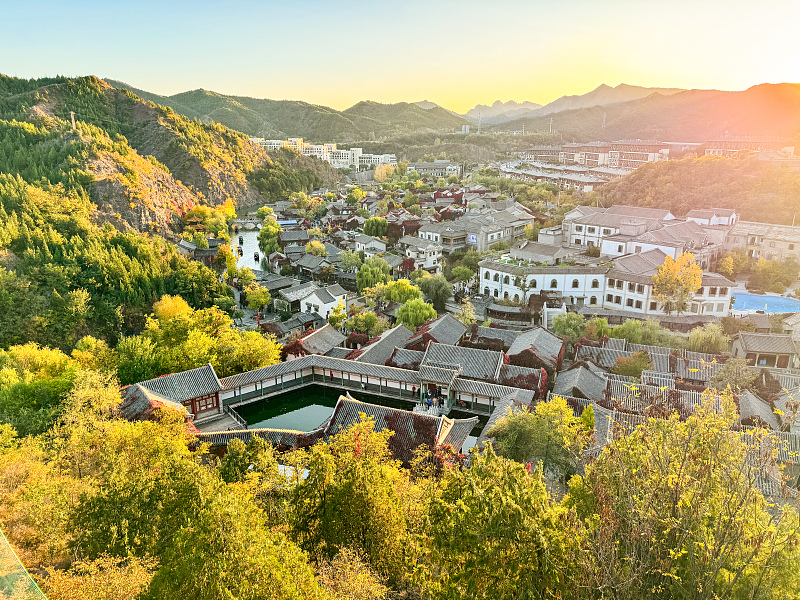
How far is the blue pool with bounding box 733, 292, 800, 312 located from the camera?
972 inches

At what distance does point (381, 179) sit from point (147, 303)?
5453 centimetres

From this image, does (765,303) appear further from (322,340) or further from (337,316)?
(322,340)

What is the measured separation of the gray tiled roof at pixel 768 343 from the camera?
19.2m

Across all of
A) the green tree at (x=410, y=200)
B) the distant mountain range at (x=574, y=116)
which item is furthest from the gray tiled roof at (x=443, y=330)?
the distant mountain range at (x=574, y=116)

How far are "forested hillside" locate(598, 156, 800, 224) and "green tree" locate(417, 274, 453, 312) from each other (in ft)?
76.2

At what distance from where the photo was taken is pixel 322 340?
73.2 ft

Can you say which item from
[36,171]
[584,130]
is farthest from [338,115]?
[36,171]

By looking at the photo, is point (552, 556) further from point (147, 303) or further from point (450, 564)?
point (147, 303)

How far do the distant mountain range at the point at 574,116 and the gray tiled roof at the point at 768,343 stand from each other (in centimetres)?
6948

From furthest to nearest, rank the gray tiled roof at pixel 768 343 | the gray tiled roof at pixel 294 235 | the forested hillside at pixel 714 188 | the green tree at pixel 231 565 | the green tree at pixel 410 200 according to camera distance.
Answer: the green tree at pixel 410 200, the gray tiled roof at pixel 294 235, the forested hillside at pixel 714 188, the gray tiled roof at pixel 768 343, the green tree at pixel 231 565

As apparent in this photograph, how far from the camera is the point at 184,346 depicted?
19109 millimetres

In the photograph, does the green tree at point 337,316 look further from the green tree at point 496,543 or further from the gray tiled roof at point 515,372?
the green tree at point 496,543

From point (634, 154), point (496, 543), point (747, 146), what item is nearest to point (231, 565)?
point (496, 543)

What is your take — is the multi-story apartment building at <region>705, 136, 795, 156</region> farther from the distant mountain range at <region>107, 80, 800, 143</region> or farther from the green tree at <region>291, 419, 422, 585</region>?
the green tree at <region>291, 419, 422, 585</region>
